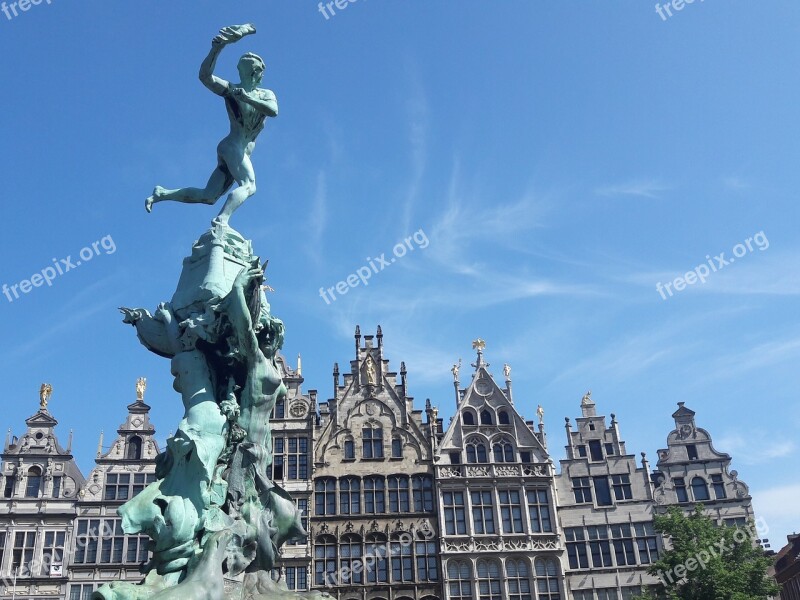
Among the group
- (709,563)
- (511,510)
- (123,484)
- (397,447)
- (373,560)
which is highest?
(397,447)

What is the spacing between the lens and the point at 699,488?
39906mm

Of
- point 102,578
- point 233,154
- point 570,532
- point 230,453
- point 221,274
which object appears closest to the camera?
point 230,453

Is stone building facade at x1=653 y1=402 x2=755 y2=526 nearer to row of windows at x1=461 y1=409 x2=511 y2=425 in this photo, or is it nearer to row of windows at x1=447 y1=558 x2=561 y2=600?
row of windows at x1=447 y1=558 x2=561 y2=600

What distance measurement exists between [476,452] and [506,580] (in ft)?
20.7

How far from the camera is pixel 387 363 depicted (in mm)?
42281

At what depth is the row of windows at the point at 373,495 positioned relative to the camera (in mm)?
38031

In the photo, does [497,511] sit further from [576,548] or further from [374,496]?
[374,496]

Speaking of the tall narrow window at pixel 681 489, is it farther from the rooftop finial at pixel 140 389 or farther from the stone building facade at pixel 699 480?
the rooftop finial at pixel 140 389

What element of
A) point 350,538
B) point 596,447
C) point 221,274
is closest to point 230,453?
point 221,274

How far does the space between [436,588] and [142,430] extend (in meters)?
16.3

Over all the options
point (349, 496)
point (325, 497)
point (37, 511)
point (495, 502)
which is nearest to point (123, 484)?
point (37, 511)

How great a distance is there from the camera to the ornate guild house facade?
36469 millimetres

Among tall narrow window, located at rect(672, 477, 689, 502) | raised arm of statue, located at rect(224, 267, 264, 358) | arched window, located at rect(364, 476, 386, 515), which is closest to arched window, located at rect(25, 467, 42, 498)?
arched window, located at rect(364, 476, 386, 515)

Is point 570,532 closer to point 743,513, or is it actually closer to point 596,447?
point 596,447
